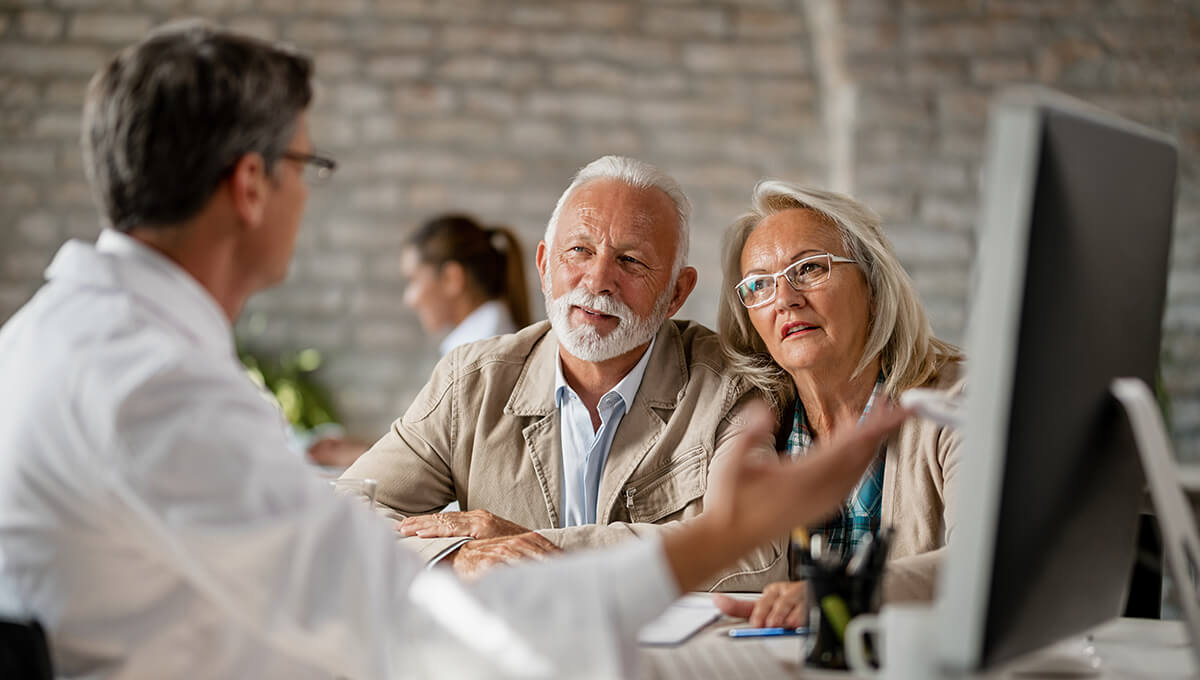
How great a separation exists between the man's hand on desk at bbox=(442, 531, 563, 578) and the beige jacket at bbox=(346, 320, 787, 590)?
266mm

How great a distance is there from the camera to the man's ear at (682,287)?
230cm

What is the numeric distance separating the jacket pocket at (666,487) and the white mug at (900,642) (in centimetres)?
92

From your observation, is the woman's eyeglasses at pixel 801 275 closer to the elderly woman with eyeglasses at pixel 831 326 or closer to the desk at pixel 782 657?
the elderly woman with eyeglasses at pixel 831 326

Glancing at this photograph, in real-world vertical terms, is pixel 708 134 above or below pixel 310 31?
below

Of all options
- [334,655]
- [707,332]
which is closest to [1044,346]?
[334,655]

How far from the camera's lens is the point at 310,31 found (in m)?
5.12

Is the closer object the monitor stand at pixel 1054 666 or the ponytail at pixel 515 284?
the monitor stand at pixel 1054 666

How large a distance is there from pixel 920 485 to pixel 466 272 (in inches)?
111

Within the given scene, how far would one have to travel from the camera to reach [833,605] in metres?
1.19

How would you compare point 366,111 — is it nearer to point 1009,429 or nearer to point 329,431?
point 329,431

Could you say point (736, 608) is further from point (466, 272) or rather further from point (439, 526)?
point (466, 272)

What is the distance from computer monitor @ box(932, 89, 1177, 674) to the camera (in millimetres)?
848

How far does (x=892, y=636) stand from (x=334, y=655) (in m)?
0.50

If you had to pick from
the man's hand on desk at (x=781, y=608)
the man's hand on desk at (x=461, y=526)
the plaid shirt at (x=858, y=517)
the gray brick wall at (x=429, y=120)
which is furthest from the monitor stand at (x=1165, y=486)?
the gray brick wall at (x=429, y=120)
